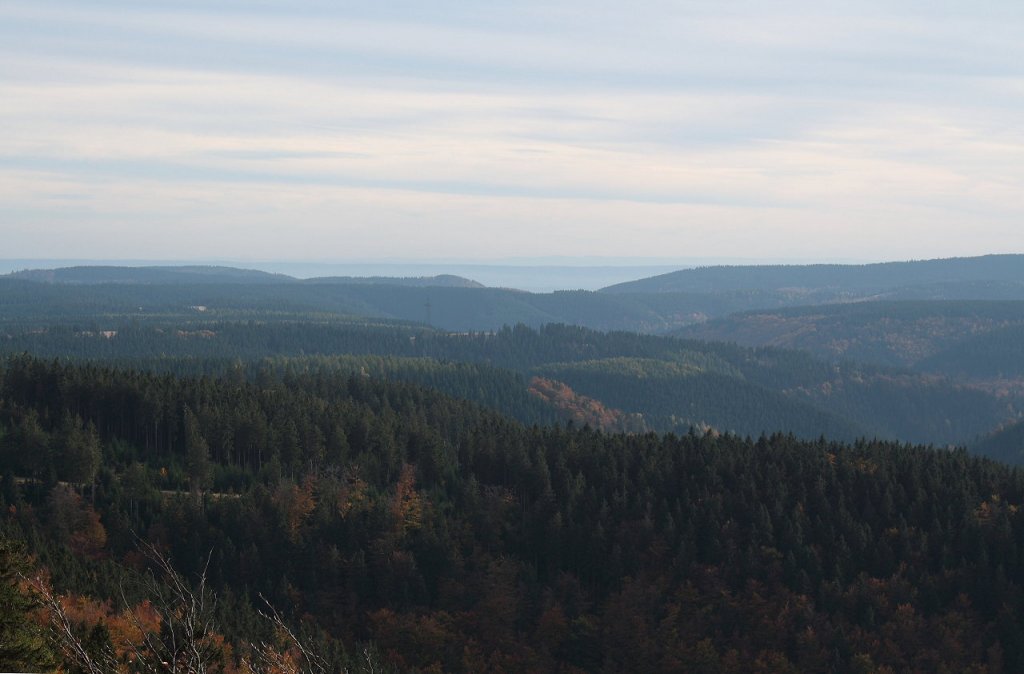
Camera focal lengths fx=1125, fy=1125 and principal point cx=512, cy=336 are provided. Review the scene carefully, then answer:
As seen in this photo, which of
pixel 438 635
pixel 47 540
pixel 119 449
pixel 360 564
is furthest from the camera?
pixel 119 449

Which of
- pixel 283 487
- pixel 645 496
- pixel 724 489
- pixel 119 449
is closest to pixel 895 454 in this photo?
pixel 724 489

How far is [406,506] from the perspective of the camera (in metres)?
151

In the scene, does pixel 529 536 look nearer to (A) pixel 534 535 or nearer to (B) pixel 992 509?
(A) pixel 534 535

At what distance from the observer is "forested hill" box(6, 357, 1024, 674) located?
12988cm

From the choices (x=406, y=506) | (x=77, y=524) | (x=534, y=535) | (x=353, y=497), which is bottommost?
(x=534, y=535)

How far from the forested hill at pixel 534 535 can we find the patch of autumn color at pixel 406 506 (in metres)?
0.36

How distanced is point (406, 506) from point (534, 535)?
1765 cm

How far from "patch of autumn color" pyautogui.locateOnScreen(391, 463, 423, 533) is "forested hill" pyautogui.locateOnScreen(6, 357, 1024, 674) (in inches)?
14.2

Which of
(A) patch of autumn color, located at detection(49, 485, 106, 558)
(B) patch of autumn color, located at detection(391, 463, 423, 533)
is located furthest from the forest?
(B) patch of autumn color, located at detection(391, 463, 423, 533)

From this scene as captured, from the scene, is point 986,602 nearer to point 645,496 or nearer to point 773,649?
point 773,649

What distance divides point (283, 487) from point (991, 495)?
94632 mm

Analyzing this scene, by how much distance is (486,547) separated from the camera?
488 ft

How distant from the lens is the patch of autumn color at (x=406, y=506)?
148 metres

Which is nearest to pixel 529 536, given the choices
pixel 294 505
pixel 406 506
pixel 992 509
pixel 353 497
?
pixel 406 506
